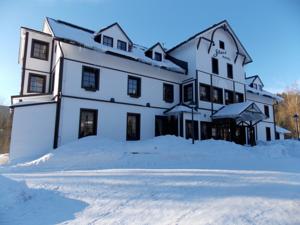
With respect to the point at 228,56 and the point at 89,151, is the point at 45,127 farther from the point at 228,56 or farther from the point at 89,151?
the point at 228,56

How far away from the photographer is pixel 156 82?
18.2 m

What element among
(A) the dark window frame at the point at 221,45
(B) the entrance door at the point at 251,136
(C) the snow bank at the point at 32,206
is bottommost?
(C) the snow bank at the point at 32,206

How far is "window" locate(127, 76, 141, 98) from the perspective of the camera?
16753 mm

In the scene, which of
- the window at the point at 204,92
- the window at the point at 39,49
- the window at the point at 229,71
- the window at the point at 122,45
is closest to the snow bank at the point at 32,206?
the window at the point at 39,49

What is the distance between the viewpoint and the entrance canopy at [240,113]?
60.3 feet

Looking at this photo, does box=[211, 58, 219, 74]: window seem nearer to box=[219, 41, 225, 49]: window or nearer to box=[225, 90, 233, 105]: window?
box=[219, 41, 225, 49]: window

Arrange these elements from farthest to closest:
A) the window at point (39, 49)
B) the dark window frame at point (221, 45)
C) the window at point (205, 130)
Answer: the dark window frame at point (221, 45) < the window at point (205, 130) < the window at point (39, 49)

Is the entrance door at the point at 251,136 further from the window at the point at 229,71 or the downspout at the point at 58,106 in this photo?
the downspout at the point at 58,106

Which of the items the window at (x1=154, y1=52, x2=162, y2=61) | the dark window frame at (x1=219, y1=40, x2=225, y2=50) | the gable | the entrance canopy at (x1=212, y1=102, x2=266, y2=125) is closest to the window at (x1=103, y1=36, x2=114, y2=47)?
the window at (x1=154, y1=52, x2=162, y2=61)

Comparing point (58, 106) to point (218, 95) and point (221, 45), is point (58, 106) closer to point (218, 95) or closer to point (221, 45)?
point (218, 95)

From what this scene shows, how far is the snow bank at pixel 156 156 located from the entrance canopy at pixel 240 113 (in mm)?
3747

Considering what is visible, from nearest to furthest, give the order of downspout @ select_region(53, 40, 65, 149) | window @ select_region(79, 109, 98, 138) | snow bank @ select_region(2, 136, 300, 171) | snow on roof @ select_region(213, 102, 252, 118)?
snow bank @ select_region(2, 136, 300, 171)
downspout @ select_region(53, 40, 65, 149)
window @ select_region(79, 109, 98, 138)
snow on roof @ select_region(213, 102, 252, 118)

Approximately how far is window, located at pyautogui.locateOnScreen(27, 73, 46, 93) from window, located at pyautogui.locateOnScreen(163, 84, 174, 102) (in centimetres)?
939

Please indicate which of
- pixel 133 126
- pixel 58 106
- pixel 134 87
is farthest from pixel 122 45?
pixel 58 106
